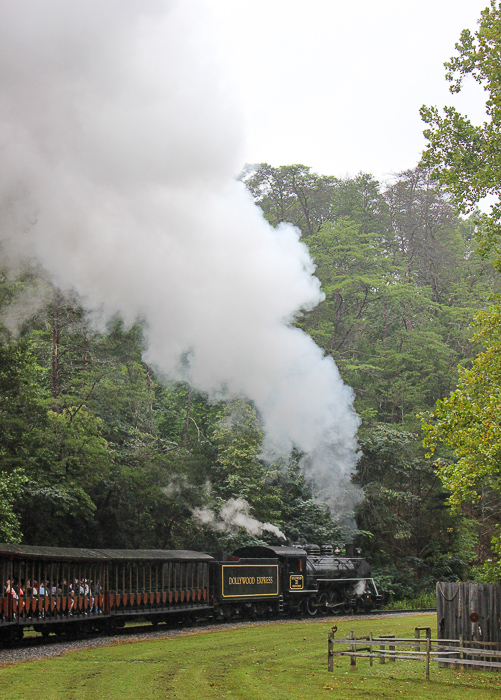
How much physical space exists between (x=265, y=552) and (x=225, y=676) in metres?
14.0

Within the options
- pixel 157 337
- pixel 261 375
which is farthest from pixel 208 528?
pixel 157 337

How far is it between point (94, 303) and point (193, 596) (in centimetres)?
981

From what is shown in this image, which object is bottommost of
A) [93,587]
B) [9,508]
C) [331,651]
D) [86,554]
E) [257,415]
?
[331,651]

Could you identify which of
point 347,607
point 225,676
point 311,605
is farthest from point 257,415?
point 225,676

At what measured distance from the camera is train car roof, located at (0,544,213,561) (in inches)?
685

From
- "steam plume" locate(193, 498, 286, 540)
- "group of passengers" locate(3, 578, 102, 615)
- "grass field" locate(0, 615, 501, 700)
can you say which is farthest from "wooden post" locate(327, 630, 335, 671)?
"steam plume" locate(193, 498, 286, 540)

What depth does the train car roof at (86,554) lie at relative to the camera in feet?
57.1

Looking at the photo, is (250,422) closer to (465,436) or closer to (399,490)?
(399,490)

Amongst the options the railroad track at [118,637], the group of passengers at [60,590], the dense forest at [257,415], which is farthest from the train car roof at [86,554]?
the dense forest at [257,415]

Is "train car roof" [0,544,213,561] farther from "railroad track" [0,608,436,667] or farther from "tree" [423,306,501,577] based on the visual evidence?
"tree" [423,306,501,577]

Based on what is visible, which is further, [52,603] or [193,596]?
[193,596]

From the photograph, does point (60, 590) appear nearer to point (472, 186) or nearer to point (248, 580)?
point (248, 580)

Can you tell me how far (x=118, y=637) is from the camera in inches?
777

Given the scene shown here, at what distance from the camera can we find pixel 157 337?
26516 mm
